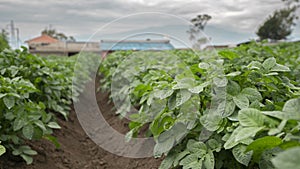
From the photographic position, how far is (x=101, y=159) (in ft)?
11.9

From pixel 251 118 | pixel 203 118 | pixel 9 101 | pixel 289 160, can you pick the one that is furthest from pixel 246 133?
pixel 9 101

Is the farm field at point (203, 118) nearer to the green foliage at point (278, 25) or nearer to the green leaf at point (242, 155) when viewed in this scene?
Answer: the green leaf at point (242, 155)

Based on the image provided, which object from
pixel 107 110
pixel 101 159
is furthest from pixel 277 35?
pixel 101 159

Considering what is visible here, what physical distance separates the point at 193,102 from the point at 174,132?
0.21 meters

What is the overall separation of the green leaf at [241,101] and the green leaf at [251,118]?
0.38m

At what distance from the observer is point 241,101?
4.98 ft

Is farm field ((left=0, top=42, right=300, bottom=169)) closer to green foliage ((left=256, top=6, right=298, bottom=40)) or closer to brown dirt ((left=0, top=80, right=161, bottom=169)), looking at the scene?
brown dirt ((left=0, top=80, right=161, bottom=169))

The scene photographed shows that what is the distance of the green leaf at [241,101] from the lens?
4.88 feet

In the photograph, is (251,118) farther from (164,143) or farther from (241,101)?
(164,143)

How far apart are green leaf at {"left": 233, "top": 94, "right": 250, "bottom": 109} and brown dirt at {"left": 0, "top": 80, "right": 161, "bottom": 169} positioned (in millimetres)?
1166

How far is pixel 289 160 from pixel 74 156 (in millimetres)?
3141

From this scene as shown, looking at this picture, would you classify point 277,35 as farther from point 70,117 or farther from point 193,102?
point 193,102

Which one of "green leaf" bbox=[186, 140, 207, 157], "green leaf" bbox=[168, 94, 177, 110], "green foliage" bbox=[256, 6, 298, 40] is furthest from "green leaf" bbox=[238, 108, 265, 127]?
"green foliage" bbox=[256, 6, 298, 40]

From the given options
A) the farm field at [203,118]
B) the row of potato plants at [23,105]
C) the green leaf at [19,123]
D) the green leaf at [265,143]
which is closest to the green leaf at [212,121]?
the farm field at [203,118]
